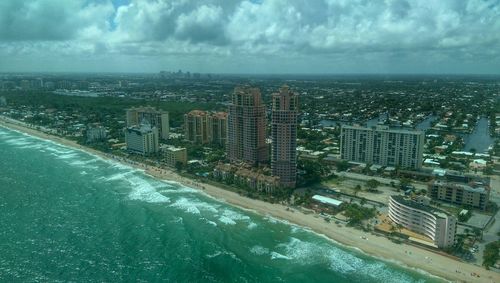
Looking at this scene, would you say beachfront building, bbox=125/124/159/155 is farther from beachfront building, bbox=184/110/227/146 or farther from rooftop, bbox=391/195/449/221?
rooftop, bbox=391/195/449/221

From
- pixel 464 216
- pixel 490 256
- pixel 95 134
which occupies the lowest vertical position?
pixel 464 216

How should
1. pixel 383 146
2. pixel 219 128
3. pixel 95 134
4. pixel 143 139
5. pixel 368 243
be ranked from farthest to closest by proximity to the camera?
pixel 95 134 → pixel 219 128 → pixel 143 139 → pixel 383 146 → pixel 368 243

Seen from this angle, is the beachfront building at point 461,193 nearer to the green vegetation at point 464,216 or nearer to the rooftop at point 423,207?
the green vegetation at point 464,216

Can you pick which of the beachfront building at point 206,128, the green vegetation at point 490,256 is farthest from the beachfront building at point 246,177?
the green vegetation at point 490,256

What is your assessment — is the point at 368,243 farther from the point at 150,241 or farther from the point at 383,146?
the point at 383,146

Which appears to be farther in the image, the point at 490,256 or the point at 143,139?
the point at 143,139

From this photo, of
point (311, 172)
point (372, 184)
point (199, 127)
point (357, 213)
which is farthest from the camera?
point (199, 127)

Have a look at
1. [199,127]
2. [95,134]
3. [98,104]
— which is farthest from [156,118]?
[98,104]

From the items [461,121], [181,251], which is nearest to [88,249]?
[181,251]

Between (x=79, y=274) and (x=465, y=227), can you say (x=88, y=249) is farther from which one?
(x=465, y=227)
